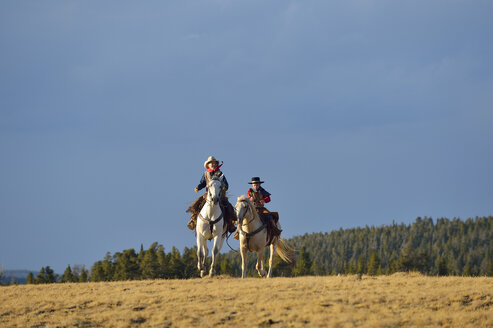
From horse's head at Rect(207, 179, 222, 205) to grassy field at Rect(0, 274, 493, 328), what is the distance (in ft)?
10.9

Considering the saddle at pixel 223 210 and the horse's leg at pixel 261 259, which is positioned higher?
the saddle at pixel 223 210

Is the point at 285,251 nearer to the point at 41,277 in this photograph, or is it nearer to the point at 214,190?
the point at 214,190

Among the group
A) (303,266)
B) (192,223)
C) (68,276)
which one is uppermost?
(303,266)

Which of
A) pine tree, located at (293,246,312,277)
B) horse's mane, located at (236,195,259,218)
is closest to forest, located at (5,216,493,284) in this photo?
pine tree, located at (293,246,312,277)

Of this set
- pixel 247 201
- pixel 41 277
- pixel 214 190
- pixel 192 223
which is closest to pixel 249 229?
pixel 247 201

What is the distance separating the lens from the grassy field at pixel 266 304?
17.5 m

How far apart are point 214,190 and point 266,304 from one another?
268 inches

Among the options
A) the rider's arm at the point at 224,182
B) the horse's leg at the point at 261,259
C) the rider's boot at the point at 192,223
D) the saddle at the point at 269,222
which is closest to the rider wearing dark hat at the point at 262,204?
the saddle at the point at 269,222

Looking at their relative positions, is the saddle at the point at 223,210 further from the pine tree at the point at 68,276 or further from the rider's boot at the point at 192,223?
the pine tree at the point at 68,276

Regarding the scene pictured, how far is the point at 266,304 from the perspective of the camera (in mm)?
19047

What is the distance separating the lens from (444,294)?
794 inches

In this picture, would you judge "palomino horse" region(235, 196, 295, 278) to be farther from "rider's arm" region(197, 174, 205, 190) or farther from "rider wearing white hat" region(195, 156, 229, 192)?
"rider's arm" region(197, 174, 205, 190)

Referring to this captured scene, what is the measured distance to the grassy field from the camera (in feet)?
57.3

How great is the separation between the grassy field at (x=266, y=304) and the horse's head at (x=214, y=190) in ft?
10.9
